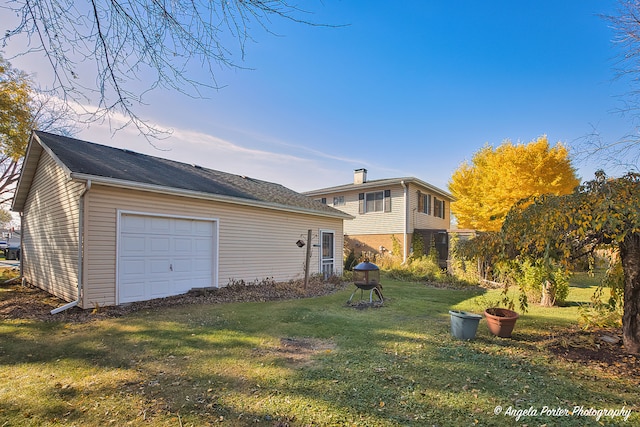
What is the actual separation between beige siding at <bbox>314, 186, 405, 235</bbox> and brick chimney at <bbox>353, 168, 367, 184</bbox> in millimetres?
839

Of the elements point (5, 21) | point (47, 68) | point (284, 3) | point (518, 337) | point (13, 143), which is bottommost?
point (518, 337)

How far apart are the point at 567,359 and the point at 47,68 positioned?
274 inches

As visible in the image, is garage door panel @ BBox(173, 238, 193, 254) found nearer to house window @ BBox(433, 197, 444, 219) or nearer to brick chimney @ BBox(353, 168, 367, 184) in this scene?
brick chimney @ BBox(353, 168, 367, 184)

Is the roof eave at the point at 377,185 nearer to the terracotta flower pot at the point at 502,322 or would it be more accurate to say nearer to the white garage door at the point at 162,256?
the white garage door at the point at 162,256

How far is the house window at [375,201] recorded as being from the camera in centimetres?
1802

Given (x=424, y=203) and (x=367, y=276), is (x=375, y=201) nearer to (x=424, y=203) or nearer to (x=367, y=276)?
(x=424, y=203)

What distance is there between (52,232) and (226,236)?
188 inches

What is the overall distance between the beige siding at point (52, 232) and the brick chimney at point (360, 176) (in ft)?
48.6

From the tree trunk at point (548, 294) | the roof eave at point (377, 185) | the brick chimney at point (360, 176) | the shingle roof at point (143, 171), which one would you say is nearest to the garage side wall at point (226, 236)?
the shingle roof at point (143, 171)

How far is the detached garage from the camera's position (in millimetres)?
7102

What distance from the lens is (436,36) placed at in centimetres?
716

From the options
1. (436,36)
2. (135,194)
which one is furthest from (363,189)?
(135,194)

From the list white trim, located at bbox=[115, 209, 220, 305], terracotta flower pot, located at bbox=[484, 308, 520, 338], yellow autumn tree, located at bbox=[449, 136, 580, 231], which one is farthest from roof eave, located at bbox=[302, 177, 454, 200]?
terracotta flower pot, located at bbox=[484, 308, 520, 338]

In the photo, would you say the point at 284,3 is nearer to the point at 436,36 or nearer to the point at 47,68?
the point at 47,68
